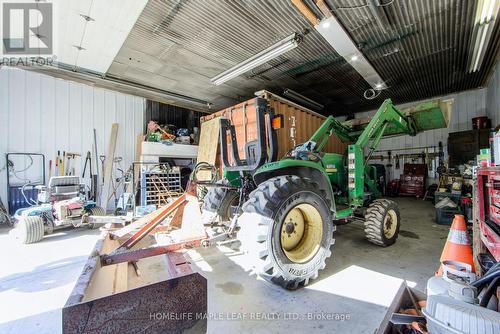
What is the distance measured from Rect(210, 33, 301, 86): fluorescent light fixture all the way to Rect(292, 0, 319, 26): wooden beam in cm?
51

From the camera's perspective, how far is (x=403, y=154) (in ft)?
30.7

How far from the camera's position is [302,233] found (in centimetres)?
256

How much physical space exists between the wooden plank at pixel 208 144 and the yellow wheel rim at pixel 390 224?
197 inches

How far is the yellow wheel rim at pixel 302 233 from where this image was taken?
2.37 m

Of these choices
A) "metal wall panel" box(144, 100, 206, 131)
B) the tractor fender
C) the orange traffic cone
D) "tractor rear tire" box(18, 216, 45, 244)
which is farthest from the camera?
"metal wall panel" box(144, 100, 206, 131)

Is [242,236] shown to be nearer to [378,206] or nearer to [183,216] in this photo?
[183,216]

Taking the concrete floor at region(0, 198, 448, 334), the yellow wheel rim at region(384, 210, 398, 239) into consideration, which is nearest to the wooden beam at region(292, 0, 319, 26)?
the yellow wheel rim at region(384, 210, 398, 239)

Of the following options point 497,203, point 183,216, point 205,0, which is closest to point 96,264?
point 183,216

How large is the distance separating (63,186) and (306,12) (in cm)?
592

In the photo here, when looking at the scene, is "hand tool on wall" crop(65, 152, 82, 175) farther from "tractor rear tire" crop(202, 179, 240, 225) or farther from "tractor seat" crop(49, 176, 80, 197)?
"tractor rear tire" crop(202, 179, 240, 225)

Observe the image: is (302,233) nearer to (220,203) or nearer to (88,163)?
(220,203)

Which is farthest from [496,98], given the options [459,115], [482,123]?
[459,115]

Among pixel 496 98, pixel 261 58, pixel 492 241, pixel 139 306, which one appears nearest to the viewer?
pixel 139 306

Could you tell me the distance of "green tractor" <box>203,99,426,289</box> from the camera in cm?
204
